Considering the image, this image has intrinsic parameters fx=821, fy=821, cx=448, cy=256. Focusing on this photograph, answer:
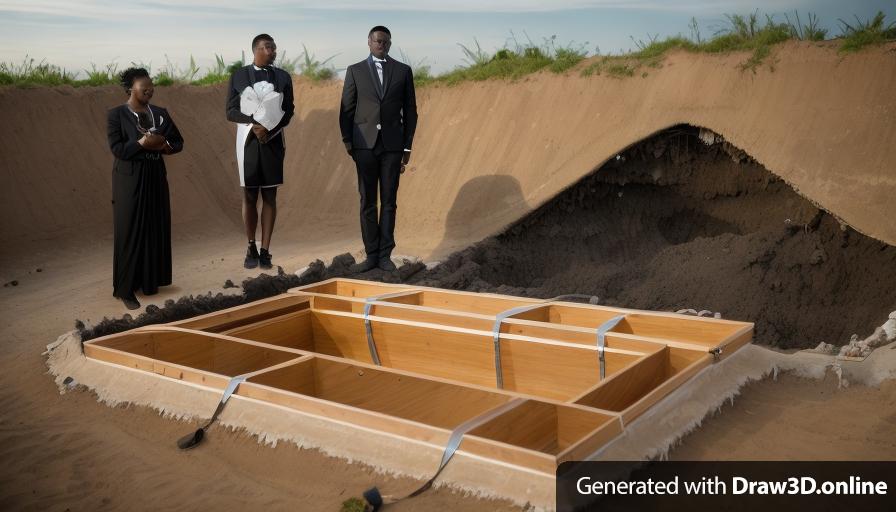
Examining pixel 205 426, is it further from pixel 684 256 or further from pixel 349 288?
pixel 684 256

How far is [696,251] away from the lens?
752cm

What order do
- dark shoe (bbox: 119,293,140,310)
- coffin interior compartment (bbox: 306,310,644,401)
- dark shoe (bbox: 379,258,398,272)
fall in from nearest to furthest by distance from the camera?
coffin interior compartment (bbox: 306,310,644,401) < dark shoe (bbox: 119,293,140,310) < dark shoe (bbox: 379,258,398,272)

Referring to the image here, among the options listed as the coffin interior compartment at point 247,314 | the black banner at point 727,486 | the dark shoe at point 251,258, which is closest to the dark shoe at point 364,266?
the dark shoe at point 251,258

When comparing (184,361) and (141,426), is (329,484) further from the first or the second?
(184,361)

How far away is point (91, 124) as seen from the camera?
10.2m

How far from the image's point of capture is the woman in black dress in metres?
6.19

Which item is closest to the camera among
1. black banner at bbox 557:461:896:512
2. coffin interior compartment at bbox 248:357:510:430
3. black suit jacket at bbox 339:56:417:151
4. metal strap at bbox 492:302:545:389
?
black banner at bbox 557:461:896:512

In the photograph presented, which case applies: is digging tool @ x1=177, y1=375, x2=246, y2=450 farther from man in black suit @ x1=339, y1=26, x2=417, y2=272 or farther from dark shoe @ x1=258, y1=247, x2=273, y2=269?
dark shoe @ x1=258, y1=247, x2=273, y2=269

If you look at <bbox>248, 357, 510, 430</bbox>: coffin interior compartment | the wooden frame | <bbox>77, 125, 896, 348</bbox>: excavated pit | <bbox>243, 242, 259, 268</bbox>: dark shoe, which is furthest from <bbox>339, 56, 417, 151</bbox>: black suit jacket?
<bbox>248, 357, 510, 430</bbox>: coffin interior compartment

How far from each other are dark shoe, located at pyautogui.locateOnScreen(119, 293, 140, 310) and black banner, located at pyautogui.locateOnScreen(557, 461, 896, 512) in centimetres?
441

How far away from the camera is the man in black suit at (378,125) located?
688 cm

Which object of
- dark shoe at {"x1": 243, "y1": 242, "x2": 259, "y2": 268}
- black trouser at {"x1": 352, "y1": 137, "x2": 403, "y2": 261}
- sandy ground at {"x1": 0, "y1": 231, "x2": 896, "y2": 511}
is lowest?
sandy ground at {"x1": 0, "y1": 231, "x2": 896, "y2": 511}

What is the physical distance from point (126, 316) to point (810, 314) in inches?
210

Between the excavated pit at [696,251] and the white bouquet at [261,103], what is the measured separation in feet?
6.25
